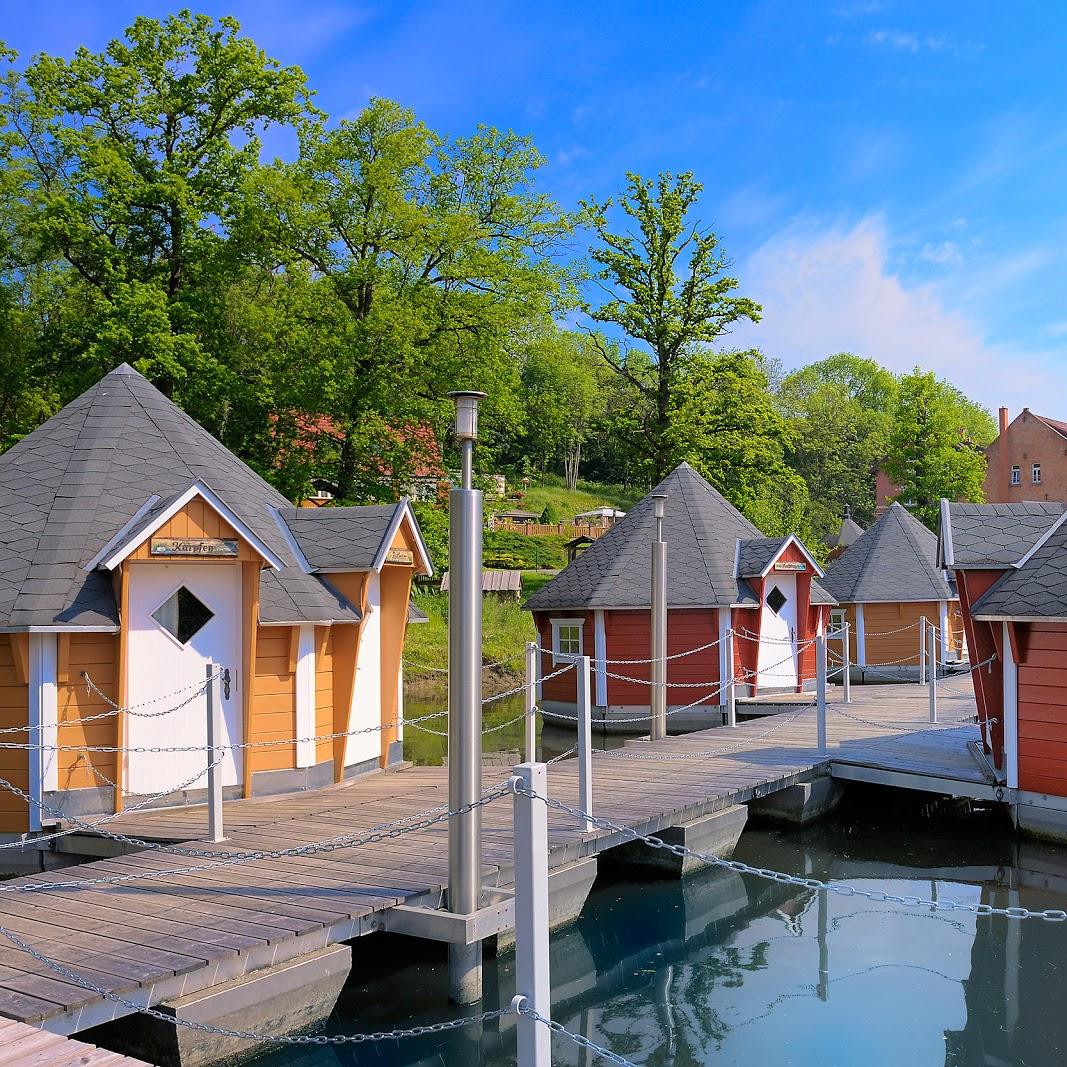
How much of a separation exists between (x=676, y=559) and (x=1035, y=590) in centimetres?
1091

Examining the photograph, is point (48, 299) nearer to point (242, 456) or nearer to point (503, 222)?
point (242, 456)

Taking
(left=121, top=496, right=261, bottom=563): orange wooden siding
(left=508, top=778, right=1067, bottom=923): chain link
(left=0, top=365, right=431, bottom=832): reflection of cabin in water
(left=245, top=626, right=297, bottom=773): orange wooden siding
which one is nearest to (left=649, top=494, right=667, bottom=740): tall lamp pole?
(left=0, top=365, right=431, bottom=832): reflection of cabin in water

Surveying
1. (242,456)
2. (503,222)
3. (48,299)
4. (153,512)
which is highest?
(503,222)

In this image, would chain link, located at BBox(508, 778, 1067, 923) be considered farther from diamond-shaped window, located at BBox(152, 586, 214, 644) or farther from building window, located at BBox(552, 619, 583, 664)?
building window, located at BBox(552, 619, 583, 664)

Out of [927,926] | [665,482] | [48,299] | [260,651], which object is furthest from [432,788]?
[48,299]

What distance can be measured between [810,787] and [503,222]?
20044 millimetres

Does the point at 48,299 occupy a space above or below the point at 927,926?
above

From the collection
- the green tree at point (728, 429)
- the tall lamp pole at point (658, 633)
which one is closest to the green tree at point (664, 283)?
the green tree at point (728, 429)

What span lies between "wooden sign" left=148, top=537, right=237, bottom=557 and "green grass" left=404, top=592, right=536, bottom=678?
19.0m

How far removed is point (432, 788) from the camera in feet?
37.2

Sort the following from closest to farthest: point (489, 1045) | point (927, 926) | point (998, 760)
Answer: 1. point (489, 1045)
2. point (927, 926)
3. point (998, 760)

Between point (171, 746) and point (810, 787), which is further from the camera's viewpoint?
point (810, 787)

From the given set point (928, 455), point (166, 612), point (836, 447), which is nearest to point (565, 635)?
point (166, 612)

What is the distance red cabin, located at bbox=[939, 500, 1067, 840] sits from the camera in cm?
1097
